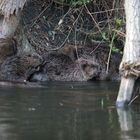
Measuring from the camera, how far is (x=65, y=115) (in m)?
7.67

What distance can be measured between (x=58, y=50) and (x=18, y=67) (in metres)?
1.18

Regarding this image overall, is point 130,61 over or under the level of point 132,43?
under

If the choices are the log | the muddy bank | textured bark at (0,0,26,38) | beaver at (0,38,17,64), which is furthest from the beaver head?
the log

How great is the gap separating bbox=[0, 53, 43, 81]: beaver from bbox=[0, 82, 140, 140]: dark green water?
4.02 ft

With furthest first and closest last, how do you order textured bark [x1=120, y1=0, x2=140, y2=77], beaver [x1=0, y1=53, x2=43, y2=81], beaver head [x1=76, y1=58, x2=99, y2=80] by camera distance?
beaver head [x1=76, y1=58, x2=99, y2=80], beaver [x1=0, y1=53, x2=43, y2=81], textured bark [x1=120, y1=0, x2=140, y2=77]

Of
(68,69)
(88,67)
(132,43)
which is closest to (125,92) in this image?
(132,43)

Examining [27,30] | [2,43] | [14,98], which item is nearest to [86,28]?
[27,30]

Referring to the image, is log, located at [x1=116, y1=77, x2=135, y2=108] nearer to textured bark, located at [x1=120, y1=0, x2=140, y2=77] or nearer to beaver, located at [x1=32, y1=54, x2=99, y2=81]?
textured bark, located at [x1=120, y1=0, x2=140, y2=77]

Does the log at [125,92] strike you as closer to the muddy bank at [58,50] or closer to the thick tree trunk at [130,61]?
the thick tree trunk at [130,61]

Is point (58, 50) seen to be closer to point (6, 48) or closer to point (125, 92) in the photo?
point (6, 48)

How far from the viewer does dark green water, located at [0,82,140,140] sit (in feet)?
21.9

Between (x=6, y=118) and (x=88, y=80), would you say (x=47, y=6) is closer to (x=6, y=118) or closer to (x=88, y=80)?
(x=88, y=80)

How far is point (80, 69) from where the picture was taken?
37.9 feet

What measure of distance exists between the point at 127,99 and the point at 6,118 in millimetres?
1999
